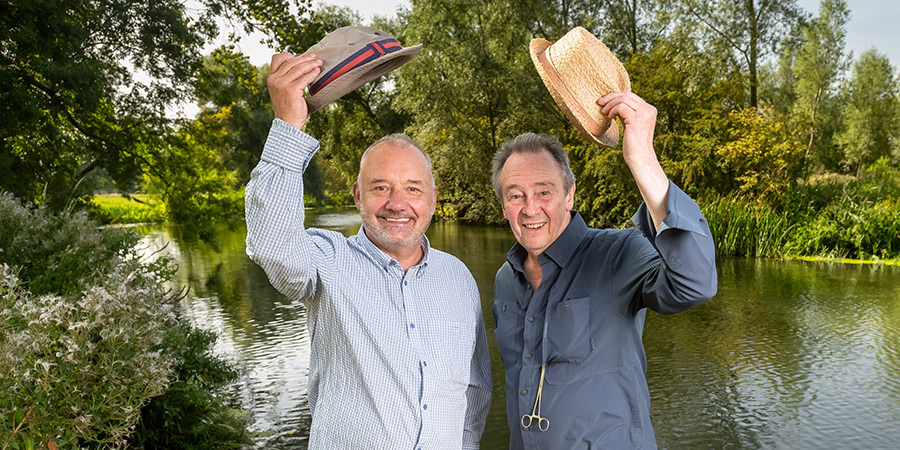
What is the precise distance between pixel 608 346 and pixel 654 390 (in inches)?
168

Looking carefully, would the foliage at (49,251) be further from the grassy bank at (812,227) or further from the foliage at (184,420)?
the grassy bank at (812,227)

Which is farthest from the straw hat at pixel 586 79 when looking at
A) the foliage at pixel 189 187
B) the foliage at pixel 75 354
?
the foliage at pixel 189 187

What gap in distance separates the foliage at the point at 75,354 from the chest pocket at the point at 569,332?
1713 mm

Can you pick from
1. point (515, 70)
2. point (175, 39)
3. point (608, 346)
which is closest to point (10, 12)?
point (175, 39)

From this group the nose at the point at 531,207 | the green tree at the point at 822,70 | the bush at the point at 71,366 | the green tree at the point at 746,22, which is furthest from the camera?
the green tree at the point at 822,70

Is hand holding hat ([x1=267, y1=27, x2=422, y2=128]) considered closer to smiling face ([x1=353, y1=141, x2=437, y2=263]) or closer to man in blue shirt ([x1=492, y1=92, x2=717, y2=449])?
smiling face ([x1=353, y1=141, x2=437, y2=263])

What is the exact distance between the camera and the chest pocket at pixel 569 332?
1.84m

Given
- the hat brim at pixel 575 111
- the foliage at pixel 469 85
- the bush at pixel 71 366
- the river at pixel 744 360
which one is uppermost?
the foliage at pixel 469 85

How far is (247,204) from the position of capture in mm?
1611

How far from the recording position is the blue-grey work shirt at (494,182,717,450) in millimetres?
1778

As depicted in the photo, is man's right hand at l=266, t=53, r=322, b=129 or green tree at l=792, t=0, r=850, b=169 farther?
green tree at l=792, t=0, r=850, b=169

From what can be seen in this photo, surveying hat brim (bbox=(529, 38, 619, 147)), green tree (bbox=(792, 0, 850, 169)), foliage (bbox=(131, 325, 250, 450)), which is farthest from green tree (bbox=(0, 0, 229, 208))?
green tree (bbox=(792, 0, 850, 169))

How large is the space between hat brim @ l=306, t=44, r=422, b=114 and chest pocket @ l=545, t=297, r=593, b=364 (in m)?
0.88

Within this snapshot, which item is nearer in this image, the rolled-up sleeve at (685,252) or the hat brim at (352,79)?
the rolled-up sleeve at (685,252)
